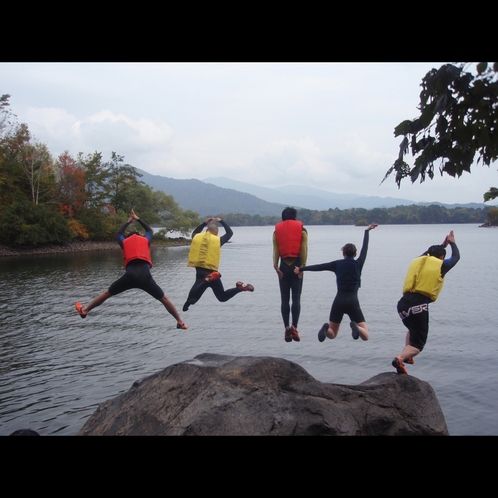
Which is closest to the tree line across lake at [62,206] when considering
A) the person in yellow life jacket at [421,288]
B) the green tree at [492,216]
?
the green tree at [492,216]

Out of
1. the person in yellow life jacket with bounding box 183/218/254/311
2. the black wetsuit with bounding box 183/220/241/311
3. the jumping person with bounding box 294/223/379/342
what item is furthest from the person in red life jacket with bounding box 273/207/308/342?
the black wetsuit with bounding box 183/220/241/311

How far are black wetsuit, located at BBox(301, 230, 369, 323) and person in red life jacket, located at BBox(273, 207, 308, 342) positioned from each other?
0.37 meters

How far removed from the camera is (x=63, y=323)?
2903 centimetres

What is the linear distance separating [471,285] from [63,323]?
3486 centimetres

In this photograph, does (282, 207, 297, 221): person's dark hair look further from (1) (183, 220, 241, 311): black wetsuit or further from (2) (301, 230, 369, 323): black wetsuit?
(1) (183, 220, 241, 311): black wetsuit

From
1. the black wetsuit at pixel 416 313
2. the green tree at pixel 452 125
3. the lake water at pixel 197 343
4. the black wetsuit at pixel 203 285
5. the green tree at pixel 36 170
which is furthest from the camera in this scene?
the green tree at pixel 36 170

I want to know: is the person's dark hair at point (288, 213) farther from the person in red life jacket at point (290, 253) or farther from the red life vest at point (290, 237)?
the red life vest at point (290, 237)

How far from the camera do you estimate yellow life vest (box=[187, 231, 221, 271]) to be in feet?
36.2

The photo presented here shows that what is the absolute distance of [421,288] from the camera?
33.4 feet

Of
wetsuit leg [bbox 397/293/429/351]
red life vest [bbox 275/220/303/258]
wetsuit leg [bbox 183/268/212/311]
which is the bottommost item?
wetsuit leg [bbox 397/293/429/351]

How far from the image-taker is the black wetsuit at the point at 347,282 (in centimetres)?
1037

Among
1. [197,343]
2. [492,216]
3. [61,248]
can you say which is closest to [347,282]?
[197,343]

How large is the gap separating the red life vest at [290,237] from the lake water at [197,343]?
27.8 feet
